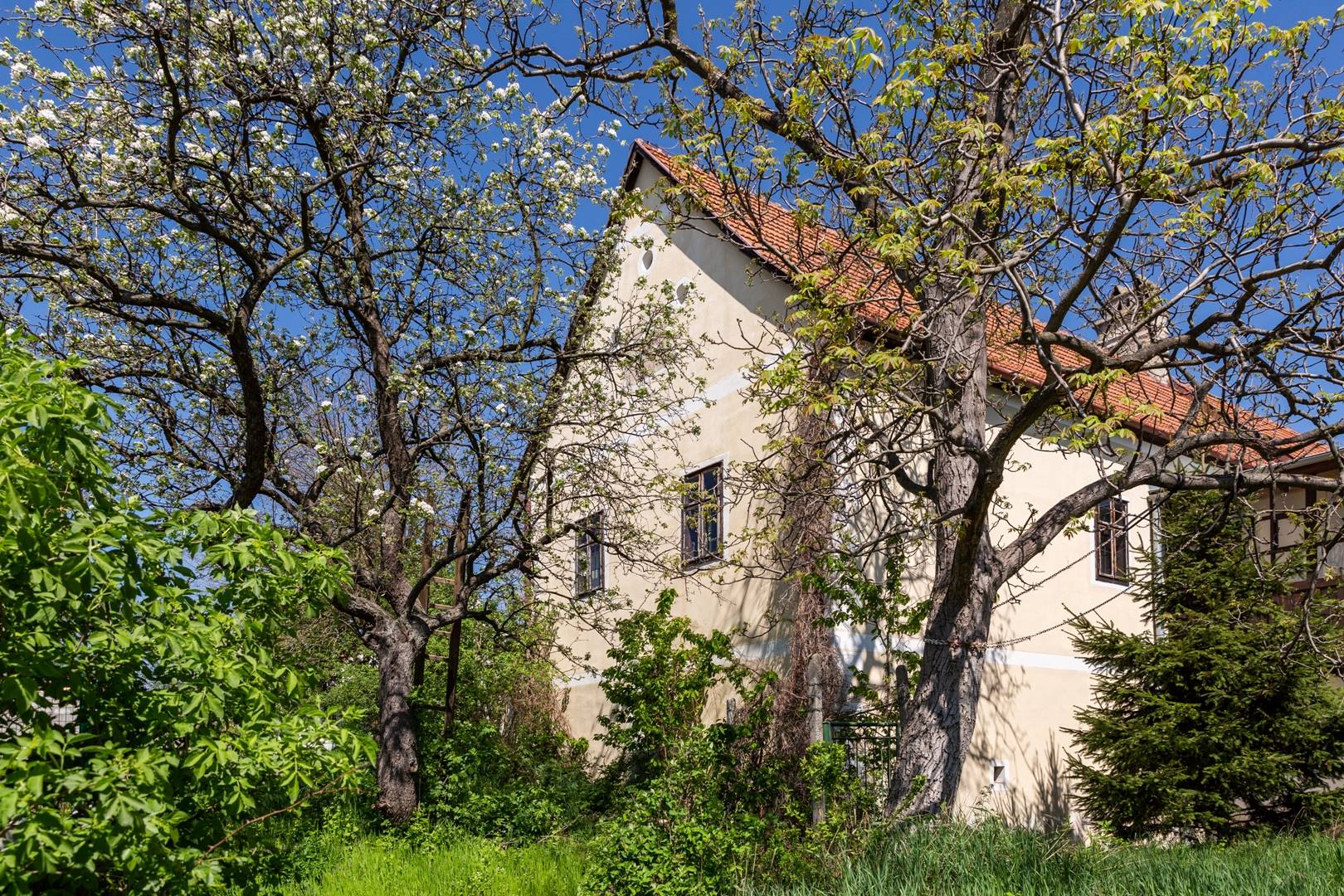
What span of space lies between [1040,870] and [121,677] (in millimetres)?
5395

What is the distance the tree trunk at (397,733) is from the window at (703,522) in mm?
3669

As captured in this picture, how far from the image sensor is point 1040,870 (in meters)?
6.07

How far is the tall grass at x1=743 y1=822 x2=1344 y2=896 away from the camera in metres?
5.55

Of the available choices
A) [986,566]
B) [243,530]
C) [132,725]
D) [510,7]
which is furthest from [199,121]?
[986,566]

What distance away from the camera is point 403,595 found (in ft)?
37.2

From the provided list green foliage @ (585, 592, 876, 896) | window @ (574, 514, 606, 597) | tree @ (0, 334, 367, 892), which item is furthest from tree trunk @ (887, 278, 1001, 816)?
tree @ (0, 334, 367, 892)

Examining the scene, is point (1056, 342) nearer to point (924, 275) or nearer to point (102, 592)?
point (924, 275)

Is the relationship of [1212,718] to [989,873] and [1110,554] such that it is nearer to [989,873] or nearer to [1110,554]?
[1110,554]

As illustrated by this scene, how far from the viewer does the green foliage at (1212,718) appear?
11219 millimetres

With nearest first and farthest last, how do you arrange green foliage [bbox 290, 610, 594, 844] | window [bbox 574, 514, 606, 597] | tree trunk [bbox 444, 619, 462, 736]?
green foliage [bbox 290, 610, 594, 844], tree trunk [bbox 444, 619, 462, 736], window [bbox 574, 514, 606, 597]

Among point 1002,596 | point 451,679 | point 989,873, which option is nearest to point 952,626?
point 989,873

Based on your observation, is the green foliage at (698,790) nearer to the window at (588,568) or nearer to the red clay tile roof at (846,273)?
the window at (588,568)

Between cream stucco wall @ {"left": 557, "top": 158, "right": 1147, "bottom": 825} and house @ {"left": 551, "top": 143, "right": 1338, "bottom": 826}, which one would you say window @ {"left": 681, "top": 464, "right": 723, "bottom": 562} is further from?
cream stucco wall @ {"left": 557, "top": 158, "right": 1147, "bottom": 825}

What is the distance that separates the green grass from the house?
322cm
